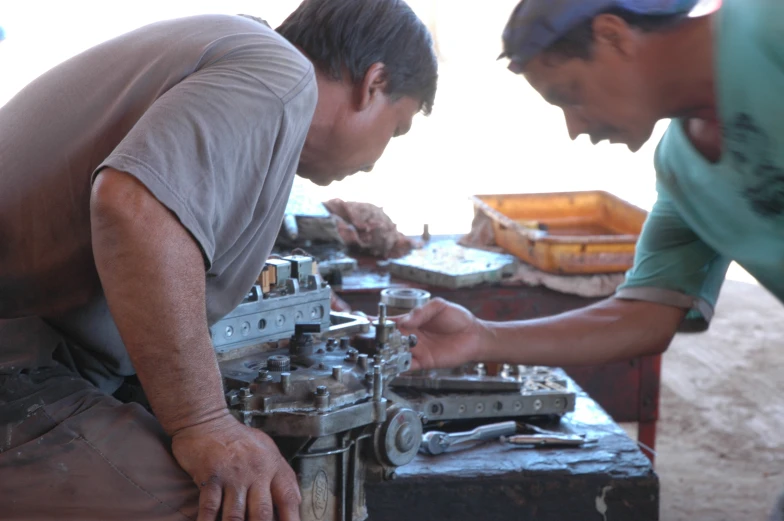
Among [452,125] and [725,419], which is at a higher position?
[452,125]

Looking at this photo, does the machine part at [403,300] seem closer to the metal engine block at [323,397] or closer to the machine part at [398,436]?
the metal engine block at [323,397]

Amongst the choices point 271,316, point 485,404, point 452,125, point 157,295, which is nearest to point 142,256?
point 157,295

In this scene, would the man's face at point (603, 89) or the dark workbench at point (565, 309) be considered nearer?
the man's face at point (603, 89)

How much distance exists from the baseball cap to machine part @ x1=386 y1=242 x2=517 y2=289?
168 centimetres

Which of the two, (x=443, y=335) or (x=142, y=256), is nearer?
(x=142, y=256)

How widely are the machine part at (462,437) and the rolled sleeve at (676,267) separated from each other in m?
0.50

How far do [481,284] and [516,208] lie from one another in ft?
2.99

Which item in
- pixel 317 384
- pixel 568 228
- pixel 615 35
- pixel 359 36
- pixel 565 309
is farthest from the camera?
pixel 568 228

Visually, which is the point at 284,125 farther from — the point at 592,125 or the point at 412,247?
the point at 412,247

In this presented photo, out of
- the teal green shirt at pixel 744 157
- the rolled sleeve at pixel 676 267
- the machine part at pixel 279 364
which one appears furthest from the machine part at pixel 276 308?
the rolled sleeve at pixel 676 267

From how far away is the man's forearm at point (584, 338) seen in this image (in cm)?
242

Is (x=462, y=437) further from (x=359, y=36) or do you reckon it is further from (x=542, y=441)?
(x=359, y=36)

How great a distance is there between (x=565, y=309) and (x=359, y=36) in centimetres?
177

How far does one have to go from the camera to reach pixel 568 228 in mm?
4074
